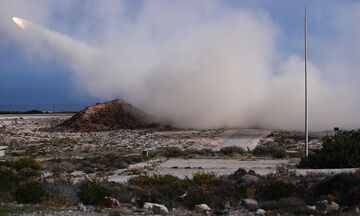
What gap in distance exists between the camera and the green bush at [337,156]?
18.9 m

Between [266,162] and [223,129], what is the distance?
1925 cm

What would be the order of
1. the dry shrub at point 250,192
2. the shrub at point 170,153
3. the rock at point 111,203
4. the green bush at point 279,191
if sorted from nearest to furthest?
the rock at point 111,203 → the green bush at point 279,191 → the dry shrub at point 250,192 → the shrub at point 170,153

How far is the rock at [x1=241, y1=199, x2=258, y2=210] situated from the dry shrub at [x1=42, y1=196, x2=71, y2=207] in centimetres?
414

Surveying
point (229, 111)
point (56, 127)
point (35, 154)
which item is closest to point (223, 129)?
point (229, 111)

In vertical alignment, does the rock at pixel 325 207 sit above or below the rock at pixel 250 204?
above

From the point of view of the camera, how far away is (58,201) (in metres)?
11.3

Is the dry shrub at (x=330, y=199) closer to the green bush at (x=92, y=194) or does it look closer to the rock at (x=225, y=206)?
the rock at (x=225, y=206)

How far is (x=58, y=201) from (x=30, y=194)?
872mm

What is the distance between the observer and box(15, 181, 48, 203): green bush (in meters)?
11.5

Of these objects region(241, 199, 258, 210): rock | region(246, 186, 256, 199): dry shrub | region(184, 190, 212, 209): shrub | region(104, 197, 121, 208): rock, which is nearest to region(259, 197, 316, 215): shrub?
region(241, 199, 258, 210): rock

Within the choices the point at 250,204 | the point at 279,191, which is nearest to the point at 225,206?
the point at 250,204

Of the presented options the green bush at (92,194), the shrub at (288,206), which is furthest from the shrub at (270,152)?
the green bush at (92,194)

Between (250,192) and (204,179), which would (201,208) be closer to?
(250,192)

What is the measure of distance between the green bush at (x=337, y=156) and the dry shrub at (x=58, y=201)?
10858 millimetres
